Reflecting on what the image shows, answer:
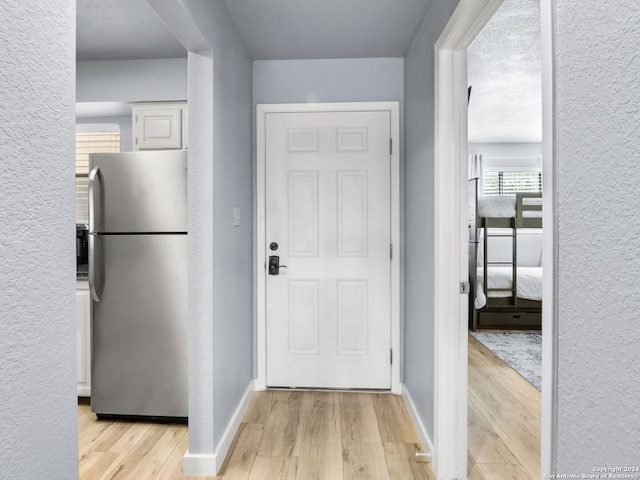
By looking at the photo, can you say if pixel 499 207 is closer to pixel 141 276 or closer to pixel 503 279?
pixel 503 279

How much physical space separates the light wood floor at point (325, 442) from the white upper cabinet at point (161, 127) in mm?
1875

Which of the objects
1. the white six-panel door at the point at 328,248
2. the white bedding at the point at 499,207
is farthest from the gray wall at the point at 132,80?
the white bedding at the point at 499,207

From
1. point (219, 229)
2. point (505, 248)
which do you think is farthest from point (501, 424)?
point (505, 248)

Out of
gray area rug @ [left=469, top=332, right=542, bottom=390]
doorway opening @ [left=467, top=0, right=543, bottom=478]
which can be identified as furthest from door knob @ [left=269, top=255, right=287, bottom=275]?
gray area rug @ [left=469, top=332, right=542, bottom=390]

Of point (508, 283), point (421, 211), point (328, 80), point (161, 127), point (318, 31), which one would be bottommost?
point (508, 283)

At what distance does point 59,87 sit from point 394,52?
2.45m

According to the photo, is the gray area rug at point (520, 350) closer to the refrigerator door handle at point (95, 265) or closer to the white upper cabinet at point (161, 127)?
the refrigerator door handle at point (95, 265)

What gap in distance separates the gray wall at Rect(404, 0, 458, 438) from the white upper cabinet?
163cm

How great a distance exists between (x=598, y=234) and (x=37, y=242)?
1115 millimetres

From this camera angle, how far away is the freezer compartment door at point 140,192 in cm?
236

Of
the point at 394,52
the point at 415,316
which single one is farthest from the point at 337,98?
the point at 415,316

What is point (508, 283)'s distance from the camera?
477 cm

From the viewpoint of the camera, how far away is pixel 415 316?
2555 millimetres

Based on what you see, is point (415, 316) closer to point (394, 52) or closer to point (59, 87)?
point (394, 52)
